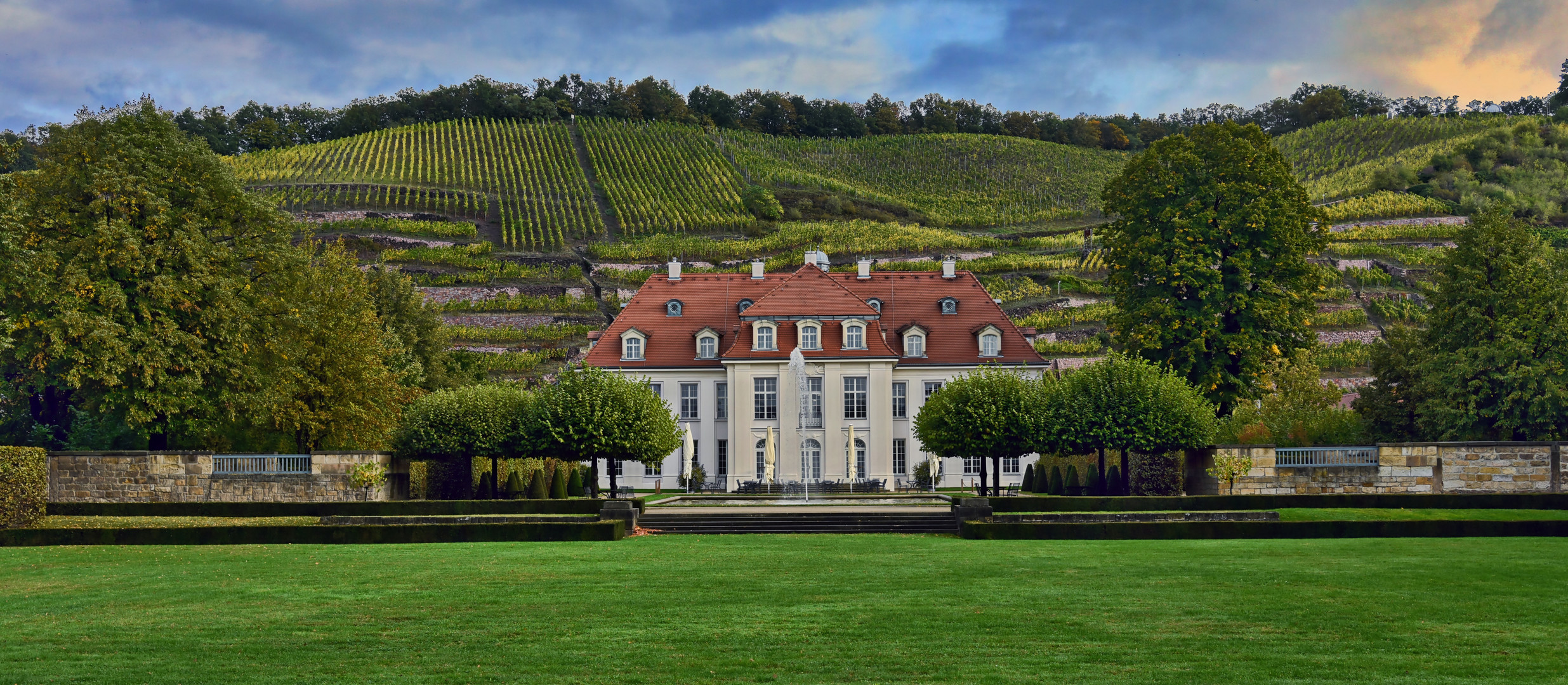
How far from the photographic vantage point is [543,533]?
27.0 m

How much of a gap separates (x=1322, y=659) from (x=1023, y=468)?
152 ft

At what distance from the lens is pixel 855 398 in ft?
181

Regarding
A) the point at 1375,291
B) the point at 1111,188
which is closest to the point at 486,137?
the point at 1375,291

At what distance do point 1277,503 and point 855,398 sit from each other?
26.2 meters

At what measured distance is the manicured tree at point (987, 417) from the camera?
1479 inches

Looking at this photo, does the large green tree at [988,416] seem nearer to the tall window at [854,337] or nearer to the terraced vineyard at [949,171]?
the tall window at [854,337]

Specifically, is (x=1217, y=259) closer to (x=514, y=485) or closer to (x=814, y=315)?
(x=814, y=315)

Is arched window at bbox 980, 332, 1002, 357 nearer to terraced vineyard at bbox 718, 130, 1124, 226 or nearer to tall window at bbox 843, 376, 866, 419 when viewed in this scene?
tall window at bbox 843, 376, 866, 419

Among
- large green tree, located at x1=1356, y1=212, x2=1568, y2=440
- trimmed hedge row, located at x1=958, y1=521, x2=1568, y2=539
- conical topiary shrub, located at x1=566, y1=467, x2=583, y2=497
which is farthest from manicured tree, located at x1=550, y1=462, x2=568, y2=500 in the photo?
large green tree, located at x1=1356, y1=212, x2=1568, y2=440

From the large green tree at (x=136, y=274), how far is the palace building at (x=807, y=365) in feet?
70.8

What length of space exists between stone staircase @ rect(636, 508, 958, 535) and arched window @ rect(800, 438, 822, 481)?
22626mm

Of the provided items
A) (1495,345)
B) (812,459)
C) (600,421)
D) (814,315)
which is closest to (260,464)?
(600,421)

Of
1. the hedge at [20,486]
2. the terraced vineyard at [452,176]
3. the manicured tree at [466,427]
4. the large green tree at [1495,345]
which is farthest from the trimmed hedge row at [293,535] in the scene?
the terraced vineyard at [452,176]

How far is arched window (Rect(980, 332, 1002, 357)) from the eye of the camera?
2231 inches
